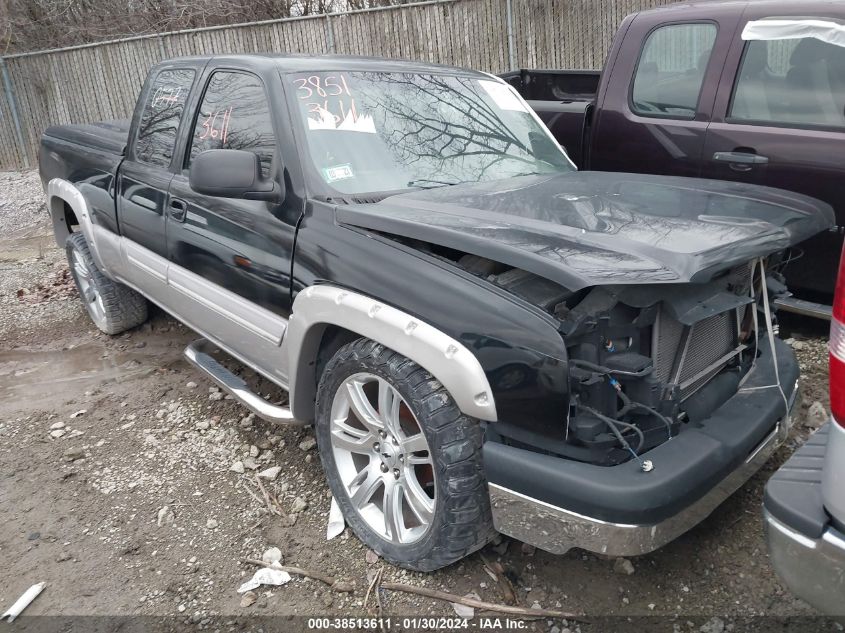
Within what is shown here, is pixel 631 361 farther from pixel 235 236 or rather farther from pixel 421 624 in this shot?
pixel 235 236

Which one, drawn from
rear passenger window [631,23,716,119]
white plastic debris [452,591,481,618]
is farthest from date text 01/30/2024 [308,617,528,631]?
rear passenger window [631,23,716,119]

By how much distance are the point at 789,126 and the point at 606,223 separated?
7.43 ft

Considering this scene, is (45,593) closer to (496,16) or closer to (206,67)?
(206,67)

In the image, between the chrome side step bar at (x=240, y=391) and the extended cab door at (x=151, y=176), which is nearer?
the chrome side step bar at (x=240, y=391)

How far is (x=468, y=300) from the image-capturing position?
7.30 feet

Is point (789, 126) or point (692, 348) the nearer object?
point (692, 348)

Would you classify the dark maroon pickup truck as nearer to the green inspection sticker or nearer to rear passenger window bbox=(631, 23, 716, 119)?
rear passenger window bbox=(631, 23, 716, 119)

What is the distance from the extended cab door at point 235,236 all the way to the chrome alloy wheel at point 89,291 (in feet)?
5.69

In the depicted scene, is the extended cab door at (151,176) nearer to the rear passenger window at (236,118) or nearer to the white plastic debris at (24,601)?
the rear passenger window at (236,118)

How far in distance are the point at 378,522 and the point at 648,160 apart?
117 inches

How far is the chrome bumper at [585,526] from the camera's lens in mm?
2045

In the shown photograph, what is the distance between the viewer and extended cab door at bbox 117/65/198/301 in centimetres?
393

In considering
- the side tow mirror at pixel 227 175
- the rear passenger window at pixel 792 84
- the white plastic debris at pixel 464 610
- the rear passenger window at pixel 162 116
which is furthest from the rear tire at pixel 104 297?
the rear passenger window at pixel 792 84

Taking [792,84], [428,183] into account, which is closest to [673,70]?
[792,84]
